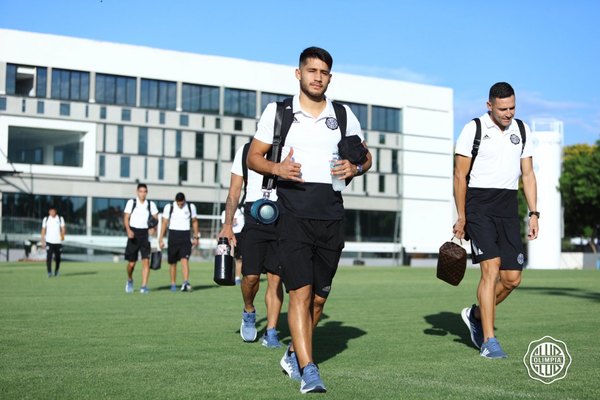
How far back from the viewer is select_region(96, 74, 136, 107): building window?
63.8 metres

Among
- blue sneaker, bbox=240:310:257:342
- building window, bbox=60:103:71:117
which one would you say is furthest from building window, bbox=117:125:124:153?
blue sneaker, bbox=240:310:257:342

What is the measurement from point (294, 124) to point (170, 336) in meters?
3.87

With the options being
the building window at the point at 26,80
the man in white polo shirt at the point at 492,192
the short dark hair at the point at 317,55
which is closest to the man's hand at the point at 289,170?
the short dark hair at the point at 317,55

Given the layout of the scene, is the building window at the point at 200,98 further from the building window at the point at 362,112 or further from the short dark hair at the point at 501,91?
the short dark hair at the point at 501,91

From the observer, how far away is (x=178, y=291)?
18.8m

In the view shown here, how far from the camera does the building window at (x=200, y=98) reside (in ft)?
221

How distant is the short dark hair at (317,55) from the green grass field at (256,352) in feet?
7.51

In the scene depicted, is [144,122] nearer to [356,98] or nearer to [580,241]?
[356,98]

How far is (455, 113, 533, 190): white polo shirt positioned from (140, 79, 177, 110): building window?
5913 centimetres

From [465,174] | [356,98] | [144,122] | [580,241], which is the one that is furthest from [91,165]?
[465,174]

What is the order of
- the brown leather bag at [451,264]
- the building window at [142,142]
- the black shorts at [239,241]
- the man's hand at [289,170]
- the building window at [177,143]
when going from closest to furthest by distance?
the man's hand at [289,170], the brown leather bag at [451,264], the black shorts at [239,241], the building window at [142,142], the building window at [177,143]

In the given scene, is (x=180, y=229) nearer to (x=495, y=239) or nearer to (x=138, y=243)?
(x=138, y=243)

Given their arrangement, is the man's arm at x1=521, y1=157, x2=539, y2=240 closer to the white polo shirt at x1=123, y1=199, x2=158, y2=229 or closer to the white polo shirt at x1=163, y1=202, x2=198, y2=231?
the white polo shirt at x1=123, y1=199, x2=158, y2=229

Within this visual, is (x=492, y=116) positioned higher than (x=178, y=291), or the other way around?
(x=492, y=116)
